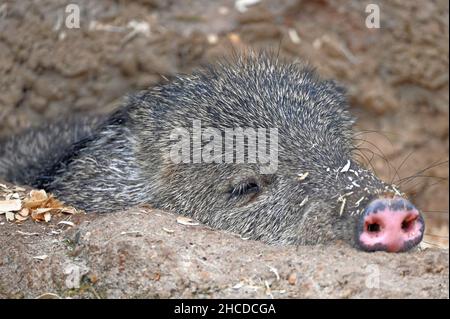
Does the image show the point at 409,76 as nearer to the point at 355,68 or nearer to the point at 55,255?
the point at 355,68

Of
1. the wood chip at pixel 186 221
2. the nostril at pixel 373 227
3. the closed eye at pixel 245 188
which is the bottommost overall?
the wood chip at pixel 186 221

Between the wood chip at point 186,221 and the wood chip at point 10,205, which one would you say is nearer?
the wood chip at point 186,221

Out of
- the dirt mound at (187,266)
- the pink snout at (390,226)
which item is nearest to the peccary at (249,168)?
the pink snout at (390,226)

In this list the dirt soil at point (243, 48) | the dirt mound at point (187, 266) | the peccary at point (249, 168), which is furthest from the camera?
the dirt soil at point (243, 48)

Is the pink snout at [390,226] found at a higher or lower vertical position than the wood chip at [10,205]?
higher

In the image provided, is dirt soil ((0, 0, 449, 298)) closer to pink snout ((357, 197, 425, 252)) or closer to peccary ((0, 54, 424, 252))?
peccary ((0, 54, 424, 252))

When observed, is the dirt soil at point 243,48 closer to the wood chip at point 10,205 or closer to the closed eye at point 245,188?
the closed eye at point 245,188

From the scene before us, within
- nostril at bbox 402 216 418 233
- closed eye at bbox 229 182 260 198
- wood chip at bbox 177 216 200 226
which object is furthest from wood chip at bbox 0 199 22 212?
nostril at bbox 402 216 418 233

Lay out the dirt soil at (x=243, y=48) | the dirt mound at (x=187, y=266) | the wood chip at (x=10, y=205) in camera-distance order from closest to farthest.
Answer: the dirt mound at (x=187, y=266) → the wood chip at (x=10, y=205) → the dirt soil at (x=243, y=48)
